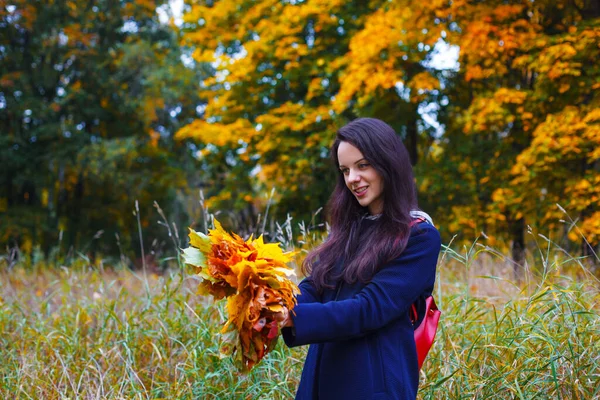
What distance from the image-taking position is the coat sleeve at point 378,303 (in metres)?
1.70

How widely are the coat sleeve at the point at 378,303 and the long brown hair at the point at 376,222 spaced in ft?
0.15

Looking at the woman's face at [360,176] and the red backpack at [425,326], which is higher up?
the woman's face at [360,176]

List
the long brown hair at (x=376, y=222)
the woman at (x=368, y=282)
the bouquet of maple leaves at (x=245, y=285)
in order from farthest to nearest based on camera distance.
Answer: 1. the long brown hair at (x=376, y=222)
2. the woman at (x=368, y=282)
3. the bouquet of maple leaves at (x=245, y=285)

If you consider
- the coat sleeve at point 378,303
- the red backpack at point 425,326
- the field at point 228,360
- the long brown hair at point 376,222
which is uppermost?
the long brown hair at point 376,222

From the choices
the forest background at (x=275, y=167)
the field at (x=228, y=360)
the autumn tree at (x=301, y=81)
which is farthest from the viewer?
the autumn tree at (x=301, y=81)

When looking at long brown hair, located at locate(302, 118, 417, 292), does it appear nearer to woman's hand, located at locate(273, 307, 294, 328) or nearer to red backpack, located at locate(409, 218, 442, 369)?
red backpack, located at locate(409, 218, 442, 369)

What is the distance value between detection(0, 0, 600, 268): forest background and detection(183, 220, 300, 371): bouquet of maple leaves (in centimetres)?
173

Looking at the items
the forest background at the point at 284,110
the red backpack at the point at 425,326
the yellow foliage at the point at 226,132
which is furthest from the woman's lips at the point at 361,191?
the yellow foliage at the point at 226,132

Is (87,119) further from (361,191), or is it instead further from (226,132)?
(361,191)

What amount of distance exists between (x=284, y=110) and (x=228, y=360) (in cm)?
763

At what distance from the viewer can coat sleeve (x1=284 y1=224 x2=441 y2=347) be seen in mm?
1703

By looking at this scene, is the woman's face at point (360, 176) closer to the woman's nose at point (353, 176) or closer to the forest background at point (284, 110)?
the woman's nose at point (353, 176)

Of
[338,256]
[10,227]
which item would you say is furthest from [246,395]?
[10,227]

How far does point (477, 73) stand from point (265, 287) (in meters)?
6.59
